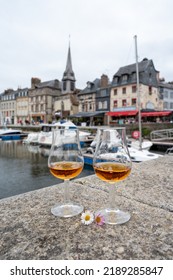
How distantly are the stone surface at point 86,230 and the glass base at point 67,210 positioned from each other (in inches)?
1.1

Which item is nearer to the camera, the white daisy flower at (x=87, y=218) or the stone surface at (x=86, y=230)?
the stone surface at (x=86, y=230)

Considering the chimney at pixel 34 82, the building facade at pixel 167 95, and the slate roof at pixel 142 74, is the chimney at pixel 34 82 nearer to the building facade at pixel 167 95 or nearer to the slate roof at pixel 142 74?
the slate roof at pixel 142 74

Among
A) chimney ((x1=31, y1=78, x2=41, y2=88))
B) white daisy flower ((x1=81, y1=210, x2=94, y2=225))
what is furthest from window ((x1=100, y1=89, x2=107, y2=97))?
white daisy flower ((x1=81, y1=210, x2=94, y2=225))

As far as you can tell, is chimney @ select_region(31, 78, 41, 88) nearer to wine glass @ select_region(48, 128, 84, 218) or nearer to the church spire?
the church spire

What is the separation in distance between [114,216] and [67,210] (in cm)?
24

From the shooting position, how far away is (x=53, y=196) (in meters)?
1.17

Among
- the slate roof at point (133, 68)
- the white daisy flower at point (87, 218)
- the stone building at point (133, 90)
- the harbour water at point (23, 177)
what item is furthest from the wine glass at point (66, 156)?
the slate roof at point (133, 68)

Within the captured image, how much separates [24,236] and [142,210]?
23.4 inches


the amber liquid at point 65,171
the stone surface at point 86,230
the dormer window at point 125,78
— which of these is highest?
the dormer window at point 125,78

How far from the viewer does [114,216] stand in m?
0.86

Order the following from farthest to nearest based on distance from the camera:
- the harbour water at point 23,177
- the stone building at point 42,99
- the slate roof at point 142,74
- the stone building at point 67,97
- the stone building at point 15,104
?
1. the stone building at point 15,104
2. the stone building at point 42,99
3. the stone building at point 67,97
4. the slate roof at point 142,74
5. the harbour water at point 23,177

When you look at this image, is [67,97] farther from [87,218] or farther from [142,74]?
[87,218]

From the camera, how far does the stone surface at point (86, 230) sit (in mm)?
638
